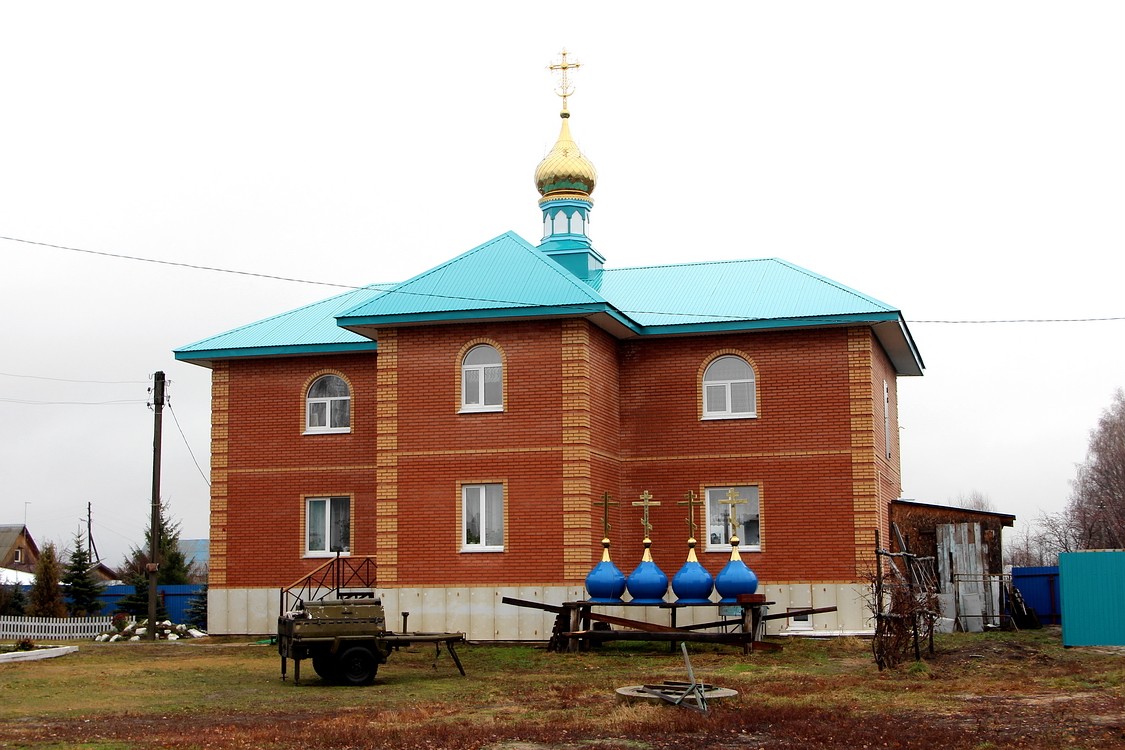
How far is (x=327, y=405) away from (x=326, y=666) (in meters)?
9.71

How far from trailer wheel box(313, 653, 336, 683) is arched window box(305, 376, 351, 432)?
9378 millimetres

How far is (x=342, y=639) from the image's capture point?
698 inches

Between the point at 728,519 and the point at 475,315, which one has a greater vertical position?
the point at 475,315

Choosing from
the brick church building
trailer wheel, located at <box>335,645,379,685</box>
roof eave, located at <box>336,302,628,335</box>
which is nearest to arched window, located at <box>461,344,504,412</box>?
the brick church building

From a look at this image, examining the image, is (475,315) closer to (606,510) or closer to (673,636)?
(606,510)

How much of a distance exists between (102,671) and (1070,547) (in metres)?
44.2

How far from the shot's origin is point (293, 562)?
2661cm

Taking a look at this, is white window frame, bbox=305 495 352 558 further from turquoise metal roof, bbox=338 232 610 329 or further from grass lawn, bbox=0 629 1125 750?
turquoise metal roof, bbox=338 232 610 329

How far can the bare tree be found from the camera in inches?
2020

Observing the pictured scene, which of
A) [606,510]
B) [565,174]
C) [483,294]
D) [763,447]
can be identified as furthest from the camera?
[565,174]

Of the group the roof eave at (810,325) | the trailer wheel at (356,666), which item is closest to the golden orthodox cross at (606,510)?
the roof eave at (810,325)

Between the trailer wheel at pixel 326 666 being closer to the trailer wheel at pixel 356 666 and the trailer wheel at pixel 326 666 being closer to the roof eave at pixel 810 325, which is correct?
the trailer wheel at pixel 356 666

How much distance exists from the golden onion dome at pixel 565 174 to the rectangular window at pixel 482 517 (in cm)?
775

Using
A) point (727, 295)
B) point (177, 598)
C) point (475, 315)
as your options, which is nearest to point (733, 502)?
point (727, 295)
